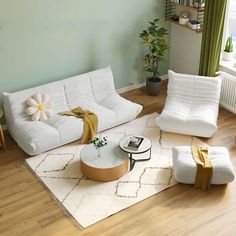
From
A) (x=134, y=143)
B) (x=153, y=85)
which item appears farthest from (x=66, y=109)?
(x=153, y=85)

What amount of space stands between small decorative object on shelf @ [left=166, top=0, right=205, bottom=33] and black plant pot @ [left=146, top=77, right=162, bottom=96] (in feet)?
2.83

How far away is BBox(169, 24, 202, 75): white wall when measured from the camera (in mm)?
5980

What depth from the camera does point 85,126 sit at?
16.4 ft

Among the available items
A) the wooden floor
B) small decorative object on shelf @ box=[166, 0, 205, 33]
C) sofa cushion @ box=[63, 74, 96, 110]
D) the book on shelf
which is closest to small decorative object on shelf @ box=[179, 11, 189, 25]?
small decorative object on shelf @ box=[166, 0, 205, 33]

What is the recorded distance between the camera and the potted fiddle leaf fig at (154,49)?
18.9 feet

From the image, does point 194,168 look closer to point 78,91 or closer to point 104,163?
point 104,163

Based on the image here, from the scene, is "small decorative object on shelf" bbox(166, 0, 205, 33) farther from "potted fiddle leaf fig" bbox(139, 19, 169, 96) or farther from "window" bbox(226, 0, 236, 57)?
"window" bbox(226, 0, 236, 57)

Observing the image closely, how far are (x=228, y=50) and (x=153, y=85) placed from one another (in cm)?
115

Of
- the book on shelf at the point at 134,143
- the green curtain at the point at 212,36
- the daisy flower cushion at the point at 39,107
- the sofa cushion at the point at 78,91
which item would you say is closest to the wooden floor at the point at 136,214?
the book on shelf at the point at 134,143

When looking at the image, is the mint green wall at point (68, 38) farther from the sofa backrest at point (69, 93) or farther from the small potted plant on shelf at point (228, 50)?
the small potted plant on shelf at point (228, 50)

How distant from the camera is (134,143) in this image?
451cm

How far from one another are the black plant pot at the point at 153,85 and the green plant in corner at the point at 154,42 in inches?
2.9

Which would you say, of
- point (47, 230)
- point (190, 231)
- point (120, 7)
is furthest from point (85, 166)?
point (120, 7)

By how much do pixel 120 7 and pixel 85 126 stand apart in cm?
177
